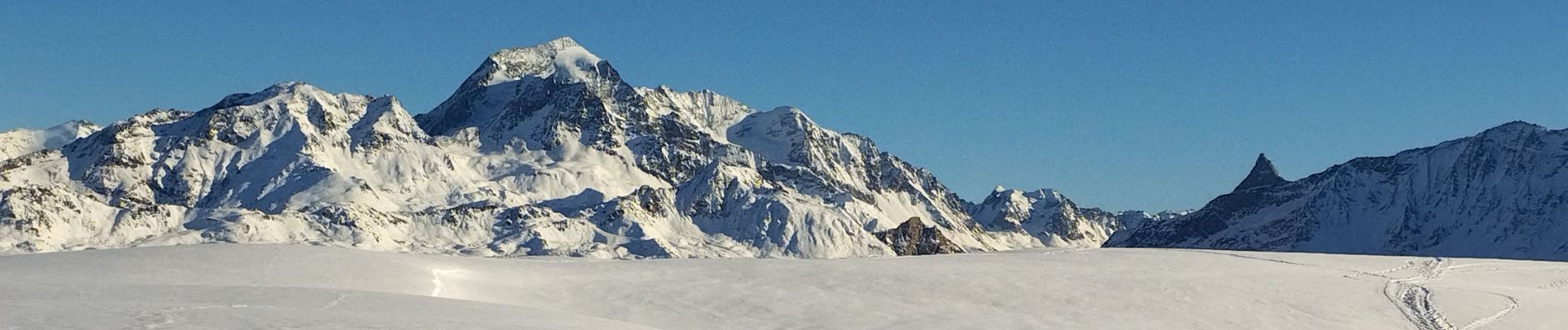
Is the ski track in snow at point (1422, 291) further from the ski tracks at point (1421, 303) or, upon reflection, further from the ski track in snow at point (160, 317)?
the ski track in snow at point (160, 317)

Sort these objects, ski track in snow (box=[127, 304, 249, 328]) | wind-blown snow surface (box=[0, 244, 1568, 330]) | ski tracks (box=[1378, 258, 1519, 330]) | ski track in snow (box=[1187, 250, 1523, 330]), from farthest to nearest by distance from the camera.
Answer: ski track in snow (box=[1187, 250, 1523, 330]), ski tracks (box=[1378, 258, 1519, 330]), wind-blown snow surface (box=[0, 244, 1568, 330]), ski track in snow (box=[127, 304, 249, 328])

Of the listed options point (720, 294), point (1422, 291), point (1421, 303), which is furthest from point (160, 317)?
point (1422, 291)

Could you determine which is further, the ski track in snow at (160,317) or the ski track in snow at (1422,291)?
the ski track in snow at (1422,291)

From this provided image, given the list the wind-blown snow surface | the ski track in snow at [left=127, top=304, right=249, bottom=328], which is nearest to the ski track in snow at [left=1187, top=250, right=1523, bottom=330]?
the wind-blown snow surface

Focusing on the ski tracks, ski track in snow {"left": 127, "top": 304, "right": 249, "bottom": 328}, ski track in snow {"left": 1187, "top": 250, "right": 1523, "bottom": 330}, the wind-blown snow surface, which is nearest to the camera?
ski track in snow {"left": 127, "top": 304, "right": 249, "bottom": 328}

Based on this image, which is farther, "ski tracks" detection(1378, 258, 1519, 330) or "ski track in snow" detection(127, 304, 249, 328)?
"ski tracks" detection(1378, 258, 1519, 330)

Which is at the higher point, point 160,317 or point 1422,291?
point 1422,291

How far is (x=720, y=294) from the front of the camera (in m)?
51.4

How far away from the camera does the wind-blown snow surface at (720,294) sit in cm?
3938

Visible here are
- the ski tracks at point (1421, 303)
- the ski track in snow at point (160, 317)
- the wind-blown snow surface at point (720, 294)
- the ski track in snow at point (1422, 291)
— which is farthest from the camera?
the ski track in snow at point (1422, 291)

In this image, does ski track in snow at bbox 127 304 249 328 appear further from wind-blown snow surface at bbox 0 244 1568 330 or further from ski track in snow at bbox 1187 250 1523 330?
ski track in snow at bbox 1187 250 1523 330

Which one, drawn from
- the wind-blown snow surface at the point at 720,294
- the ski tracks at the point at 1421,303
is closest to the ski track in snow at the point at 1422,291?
the ski tracks at the point at 1421,303

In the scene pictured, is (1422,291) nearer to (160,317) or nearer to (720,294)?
(720,294)

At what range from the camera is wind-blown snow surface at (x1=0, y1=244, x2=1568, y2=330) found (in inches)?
1550
